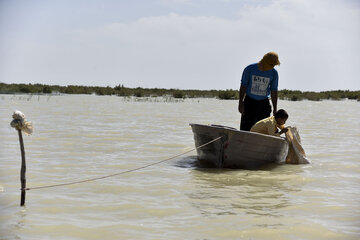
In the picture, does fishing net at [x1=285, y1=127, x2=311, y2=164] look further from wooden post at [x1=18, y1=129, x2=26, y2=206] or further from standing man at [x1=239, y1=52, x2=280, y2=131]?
wooden post at [x1=18, y1=129, x2=26, y2=206]

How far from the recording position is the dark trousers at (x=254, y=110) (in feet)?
25.2

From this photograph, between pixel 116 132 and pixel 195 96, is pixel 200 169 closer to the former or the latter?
pixel 116 132

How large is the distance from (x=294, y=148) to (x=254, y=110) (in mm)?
882

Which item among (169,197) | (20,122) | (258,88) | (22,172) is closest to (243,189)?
(169,197)

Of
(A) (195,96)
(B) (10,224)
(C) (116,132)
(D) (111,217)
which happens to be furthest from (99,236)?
(A) (195,96)

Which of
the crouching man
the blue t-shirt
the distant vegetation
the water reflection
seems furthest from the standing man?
the distant vegetation

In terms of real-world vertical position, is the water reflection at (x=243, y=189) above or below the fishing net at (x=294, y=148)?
below

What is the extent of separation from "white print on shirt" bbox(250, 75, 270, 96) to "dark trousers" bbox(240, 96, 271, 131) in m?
0.15

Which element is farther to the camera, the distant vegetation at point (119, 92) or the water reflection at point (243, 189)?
the distant vegetation at point (119, 92)

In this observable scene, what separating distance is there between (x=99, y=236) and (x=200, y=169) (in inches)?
135

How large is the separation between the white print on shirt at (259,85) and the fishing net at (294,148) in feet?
2.41

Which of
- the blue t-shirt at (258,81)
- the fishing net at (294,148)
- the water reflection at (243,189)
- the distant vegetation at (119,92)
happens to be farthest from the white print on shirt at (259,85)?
the distant vegetation at (119,92)

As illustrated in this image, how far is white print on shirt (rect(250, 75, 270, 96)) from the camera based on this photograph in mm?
7551

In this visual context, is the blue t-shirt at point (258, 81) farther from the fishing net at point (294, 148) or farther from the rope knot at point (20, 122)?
the rope knot at point (20, 122)
